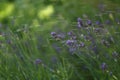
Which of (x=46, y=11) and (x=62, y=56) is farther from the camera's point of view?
(x=46, y=11)

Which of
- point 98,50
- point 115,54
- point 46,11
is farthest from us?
point 46,11

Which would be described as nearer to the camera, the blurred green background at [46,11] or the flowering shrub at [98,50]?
the flowering shrub at [98,50]

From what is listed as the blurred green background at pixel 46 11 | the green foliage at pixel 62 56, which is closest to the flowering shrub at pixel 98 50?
the green foliage at pixel 62 56

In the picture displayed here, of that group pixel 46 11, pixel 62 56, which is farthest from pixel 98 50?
pixel 46 11

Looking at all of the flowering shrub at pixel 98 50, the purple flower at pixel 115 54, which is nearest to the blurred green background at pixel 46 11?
the flowering shrub at pixel 98 50

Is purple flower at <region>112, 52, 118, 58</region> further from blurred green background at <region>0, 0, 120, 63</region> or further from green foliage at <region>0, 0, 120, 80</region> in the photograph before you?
blurred green background at <region>0, 0, 120, 63</region>

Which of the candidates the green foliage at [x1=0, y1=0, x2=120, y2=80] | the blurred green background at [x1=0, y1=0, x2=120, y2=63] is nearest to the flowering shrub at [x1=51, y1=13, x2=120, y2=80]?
the green foliage at [x1=0, y1=0, x2=120, y2=80]

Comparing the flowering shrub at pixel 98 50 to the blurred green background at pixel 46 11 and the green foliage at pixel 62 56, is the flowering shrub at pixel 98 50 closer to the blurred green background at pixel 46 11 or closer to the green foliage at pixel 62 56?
the green foliage at pixel 62 56

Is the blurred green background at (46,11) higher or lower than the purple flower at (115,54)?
lower

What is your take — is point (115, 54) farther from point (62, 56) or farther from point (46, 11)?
point (46, 11)

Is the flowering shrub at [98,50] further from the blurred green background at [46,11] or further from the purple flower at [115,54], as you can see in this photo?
the blurred green background at [46,11]

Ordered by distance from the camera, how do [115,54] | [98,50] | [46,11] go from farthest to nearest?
1. [46,11]
2. [98,50]
3. [115,54]

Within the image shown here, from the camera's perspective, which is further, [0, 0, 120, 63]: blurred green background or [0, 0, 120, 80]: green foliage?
[0, 0, 120, 63]: blurred green background
